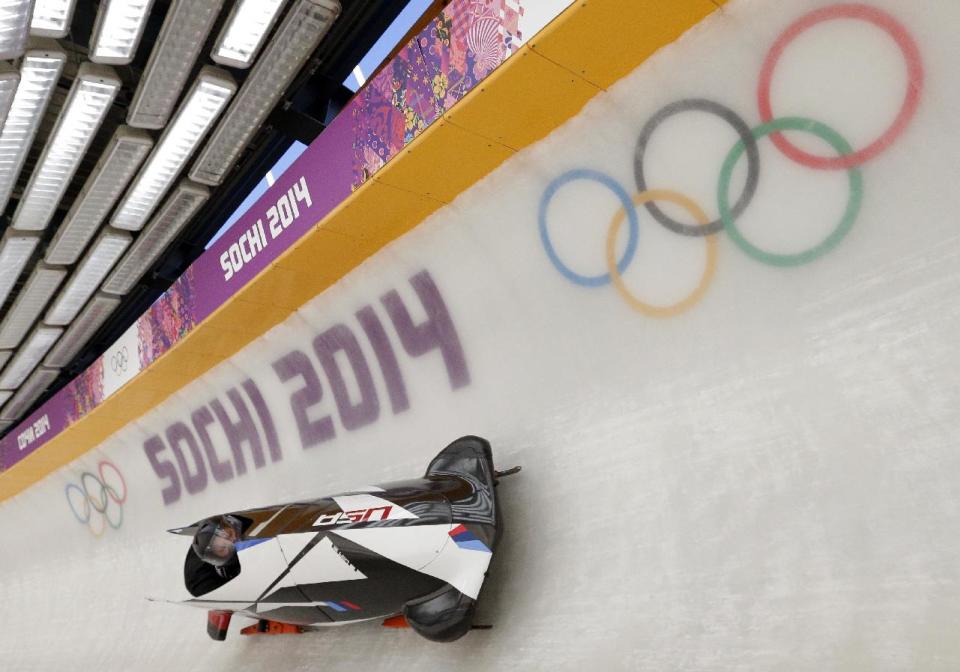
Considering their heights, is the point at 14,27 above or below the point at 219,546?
above

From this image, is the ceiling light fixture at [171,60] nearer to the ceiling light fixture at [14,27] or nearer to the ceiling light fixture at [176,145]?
the ceiling light fixture at [176,145]

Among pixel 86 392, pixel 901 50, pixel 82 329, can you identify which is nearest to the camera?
pixel 901 50

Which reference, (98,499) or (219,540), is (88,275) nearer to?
(98,499)

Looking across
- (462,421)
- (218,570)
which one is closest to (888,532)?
(462,421)

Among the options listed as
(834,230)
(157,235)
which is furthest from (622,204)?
(157,235)

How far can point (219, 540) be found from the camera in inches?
120

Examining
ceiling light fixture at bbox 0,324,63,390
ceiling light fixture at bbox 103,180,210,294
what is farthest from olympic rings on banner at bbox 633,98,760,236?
ceiling light fixture at bbox 0,324,63,390

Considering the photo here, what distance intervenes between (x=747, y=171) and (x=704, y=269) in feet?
1.11

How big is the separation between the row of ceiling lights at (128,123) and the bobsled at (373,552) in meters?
1.95

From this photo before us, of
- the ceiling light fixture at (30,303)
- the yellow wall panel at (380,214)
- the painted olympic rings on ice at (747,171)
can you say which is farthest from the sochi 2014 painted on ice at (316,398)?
the ceiling light fixture at (30,303)

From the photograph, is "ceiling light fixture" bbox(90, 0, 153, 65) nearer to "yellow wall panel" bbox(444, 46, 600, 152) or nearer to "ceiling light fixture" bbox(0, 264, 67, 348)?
"yellow wall panel" bbox(444, 46, 600, 152)

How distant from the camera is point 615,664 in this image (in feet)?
8.09

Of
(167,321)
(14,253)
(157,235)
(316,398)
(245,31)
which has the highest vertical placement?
(14,253)

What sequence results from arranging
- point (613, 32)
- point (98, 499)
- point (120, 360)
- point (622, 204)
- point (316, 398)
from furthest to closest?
point (98, 499)
point (120, 360)
point (316, 398)
point (622, 204)
point (613, 32)
